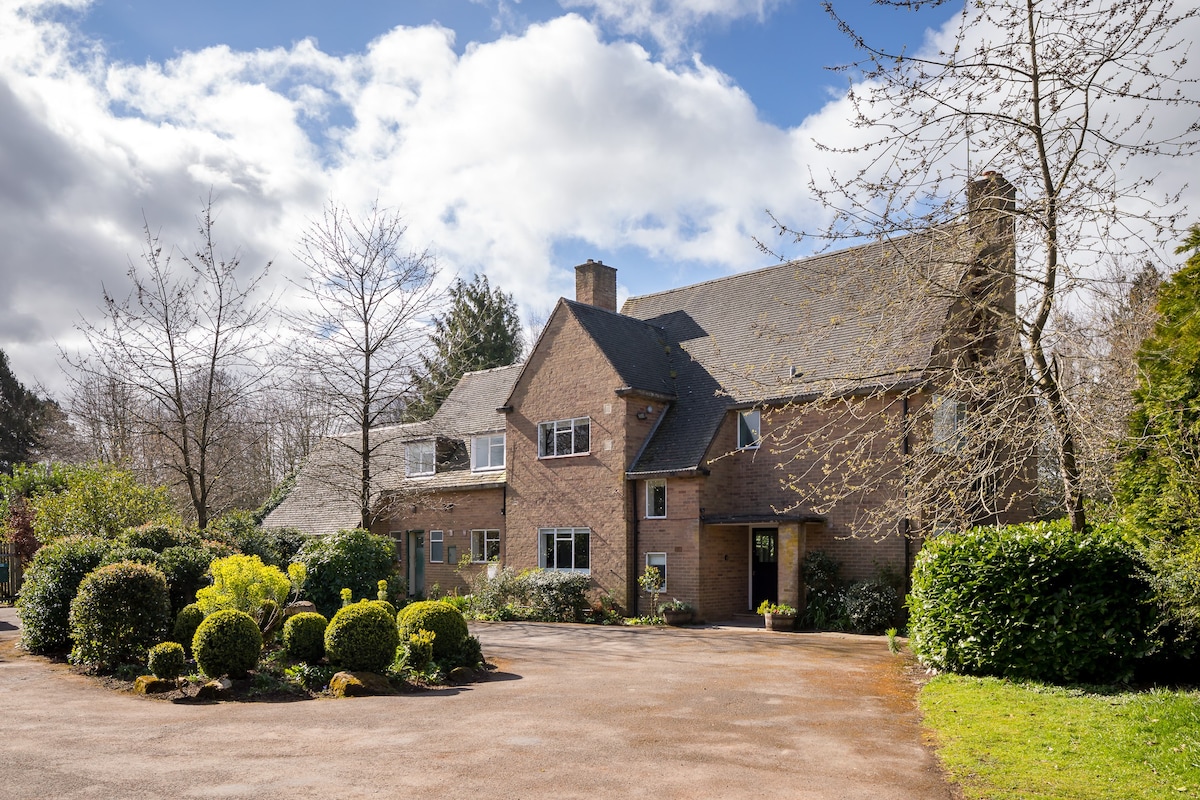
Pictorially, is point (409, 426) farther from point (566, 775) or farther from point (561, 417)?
point (566, 775)

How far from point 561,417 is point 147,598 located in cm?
1507

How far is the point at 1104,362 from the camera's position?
10734 millimetres

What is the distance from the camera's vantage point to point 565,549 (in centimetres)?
2705

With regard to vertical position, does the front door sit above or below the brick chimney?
below

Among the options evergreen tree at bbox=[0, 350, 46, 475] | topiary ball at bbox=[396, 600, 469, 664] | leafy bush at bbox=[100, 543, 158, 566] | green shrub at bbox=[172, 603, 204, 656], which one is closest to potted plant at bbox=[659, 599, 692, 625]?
topiary ball at bbox=[396, 600, 469, 664]

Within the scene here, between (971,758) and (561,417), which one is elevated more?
(561,417)

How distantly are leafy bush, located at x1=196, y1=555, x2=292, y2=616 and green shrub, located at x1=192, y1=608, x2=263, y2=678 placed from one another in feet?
4.63

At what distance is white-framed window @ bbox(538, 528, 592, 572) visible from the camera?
26.4 m

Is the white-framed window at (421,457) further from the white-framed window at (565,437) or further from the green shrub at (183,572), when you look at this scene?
the green shrub at (183,572)

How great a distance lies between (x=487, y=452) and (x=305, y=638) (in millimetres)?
17602

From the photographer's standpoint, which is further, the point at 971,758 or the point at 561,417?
the point at 561,417

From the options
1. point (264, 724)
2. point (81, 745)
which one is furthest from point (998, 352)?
point (81, 745)

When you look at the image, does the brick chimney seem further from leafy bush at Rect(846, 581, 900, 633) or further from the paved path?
the paved path

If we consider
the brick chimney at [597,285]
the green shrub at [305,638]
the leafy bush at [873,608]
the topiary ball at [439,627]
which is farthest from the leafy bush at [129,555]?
the brick chimney at [597,285]
